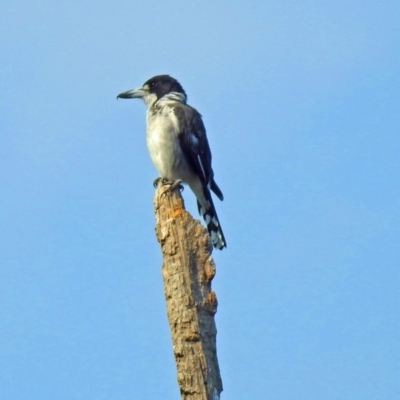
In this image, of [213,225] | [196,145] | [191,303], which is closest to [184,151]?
[196,145]

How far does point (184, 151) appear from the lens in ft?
37.9

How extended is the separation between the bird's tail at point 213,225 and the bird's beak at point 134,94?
1.64m

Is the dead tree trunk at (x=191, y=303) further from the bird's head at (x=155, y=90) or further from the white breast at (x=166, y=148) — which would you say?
the bird's head at (x=155, y=90)

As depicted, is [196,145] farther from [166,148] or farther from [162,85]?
[162,85]

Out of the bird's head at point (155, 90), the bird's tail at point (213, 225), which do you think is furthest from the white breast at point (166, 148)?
the bird's head at point (155, 90)

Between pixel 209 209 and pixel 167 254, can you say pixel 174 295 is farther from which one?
pixel 209 209

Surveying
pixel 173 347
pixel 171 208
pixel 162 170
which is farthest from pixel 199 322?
pixel 162 170

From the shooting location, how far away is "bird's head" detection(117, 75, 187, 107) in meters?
12.6

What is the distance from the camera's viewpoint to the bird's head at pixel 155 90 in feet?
41.3

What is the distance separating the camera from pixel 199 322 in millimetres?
7281

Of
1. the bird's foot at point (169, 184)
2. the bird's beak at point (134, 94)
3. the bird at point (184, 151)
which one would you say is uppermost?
the bird's beak at point (134, 94)

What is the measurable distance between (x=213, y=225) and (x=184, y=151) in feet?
2.83

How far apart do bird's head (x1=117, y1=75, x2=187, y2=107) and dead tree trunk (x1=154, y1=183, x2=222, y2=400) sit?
15.8ft

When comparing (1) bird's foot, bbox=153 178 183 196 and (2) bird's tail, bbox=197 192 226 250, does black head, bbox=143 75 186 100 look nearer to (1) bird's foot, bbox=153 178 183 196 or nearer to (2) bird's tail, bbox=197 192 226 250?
(2) bird's tail, bbox=197 192 226 250
